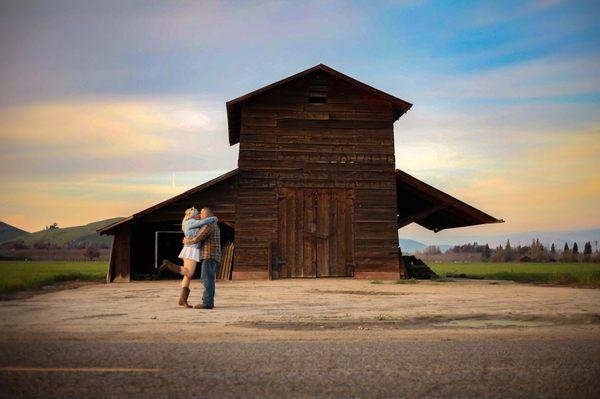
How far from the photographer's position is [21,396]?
4.27 m

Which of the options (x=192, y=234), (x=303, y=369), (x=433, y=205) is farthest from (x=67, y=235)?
(x=303, y=369)

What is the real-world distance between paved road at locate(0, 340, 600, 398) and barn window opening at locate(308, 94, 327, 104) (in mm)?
16519

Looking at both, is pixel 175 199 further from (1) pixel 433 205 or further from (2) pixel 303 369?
(2) pixel 303 369

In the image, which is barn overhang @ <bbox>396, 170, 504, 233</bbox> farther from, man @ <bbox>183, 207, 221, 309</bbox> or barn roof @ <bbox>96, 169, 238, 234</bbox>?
man @ <bbox>183, 207, 221, 309</bbox>

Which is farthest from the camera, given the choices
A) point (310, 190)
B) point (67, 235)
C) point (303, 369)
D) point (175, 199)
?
point (67, 235)

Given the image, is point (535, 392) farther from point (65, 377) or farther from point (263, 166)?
point (263, 166)

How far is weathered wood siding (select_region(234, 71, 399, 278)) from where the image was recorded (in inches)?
845

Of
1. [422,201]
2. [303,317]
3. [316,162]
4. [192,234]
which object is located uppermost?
[316,162]

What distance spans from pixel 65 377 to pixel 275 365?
176cm

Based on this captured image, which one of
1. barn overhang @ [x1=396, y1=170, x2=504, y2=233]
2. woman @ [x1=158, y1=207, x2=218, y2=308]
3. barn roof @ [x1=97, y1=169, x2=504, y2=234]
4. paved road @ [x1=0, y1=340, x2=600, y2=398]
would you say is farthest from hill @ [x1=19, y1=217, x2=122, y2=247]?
paved road @ [x1=0, y1=340, x2=600, y2=398]

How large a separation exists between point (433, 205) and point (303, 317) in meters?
14.4

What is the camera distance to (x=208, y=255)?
36.7 ft

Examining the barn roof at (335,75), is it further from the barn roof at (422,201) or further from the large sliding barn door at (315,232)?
the large sliding barn door at (315,232)

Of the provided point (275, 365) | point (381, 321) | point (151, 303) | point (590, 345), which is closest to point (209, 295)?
point (151, 303)
